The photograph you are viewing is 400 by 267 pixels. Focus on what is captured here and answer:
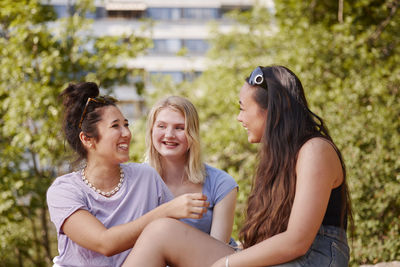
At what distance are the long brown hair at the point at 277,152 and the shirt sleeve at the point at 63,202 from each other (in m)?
0.83

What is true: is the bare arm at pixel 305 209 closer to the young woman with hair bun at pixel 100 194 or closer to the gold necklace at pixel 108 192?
the young woman with hair bun at pixel 100 194

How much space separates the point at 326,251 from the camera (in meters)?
2.27

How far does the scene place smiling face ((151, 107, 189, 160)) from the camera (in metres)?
3.37

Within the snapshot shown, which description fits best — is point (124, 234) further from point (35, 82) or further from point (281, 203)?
point (35, 82)

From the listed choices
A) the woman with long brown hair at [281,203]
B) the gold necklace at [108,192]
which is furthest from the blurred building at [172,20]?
the woman with long brown hair at [281,203]

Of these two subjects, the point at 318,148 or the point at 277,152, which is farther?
the point at 277,152

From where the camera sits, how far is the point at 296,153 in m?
2.29

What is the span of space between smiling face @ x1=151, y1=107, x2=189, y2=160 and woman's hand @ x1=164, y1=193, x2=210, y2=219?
3.03 feet

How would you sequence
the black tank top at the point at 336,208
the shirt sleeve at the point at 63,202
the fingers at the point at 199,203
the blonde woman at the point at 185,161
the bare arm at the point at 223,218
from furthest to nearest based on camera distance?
the blonde woman at the point at 185,161 → the bare arm at the point at 223,218 → the shirt sleeve at the point at 63,202 → the fingers at the point at 199,203 → the black tank top at the point at 336,208

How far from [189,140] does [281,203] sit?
3.81 ft

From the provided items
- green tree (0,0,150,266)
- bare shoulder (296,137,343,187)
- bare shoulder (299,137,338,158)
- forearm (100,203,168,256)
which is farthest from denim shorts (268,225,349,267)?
green tree (0,0,150,266)

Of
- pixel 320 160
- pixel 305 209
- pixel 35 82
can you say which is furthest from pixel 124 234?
pixel 35 82

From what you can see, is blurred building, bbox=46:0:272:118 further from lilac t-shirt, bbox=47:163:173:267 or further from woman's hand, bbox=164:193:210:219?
woman's hand, bbox=164:193:210:219

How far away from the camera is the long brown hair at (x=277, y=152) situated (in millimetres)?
2307
